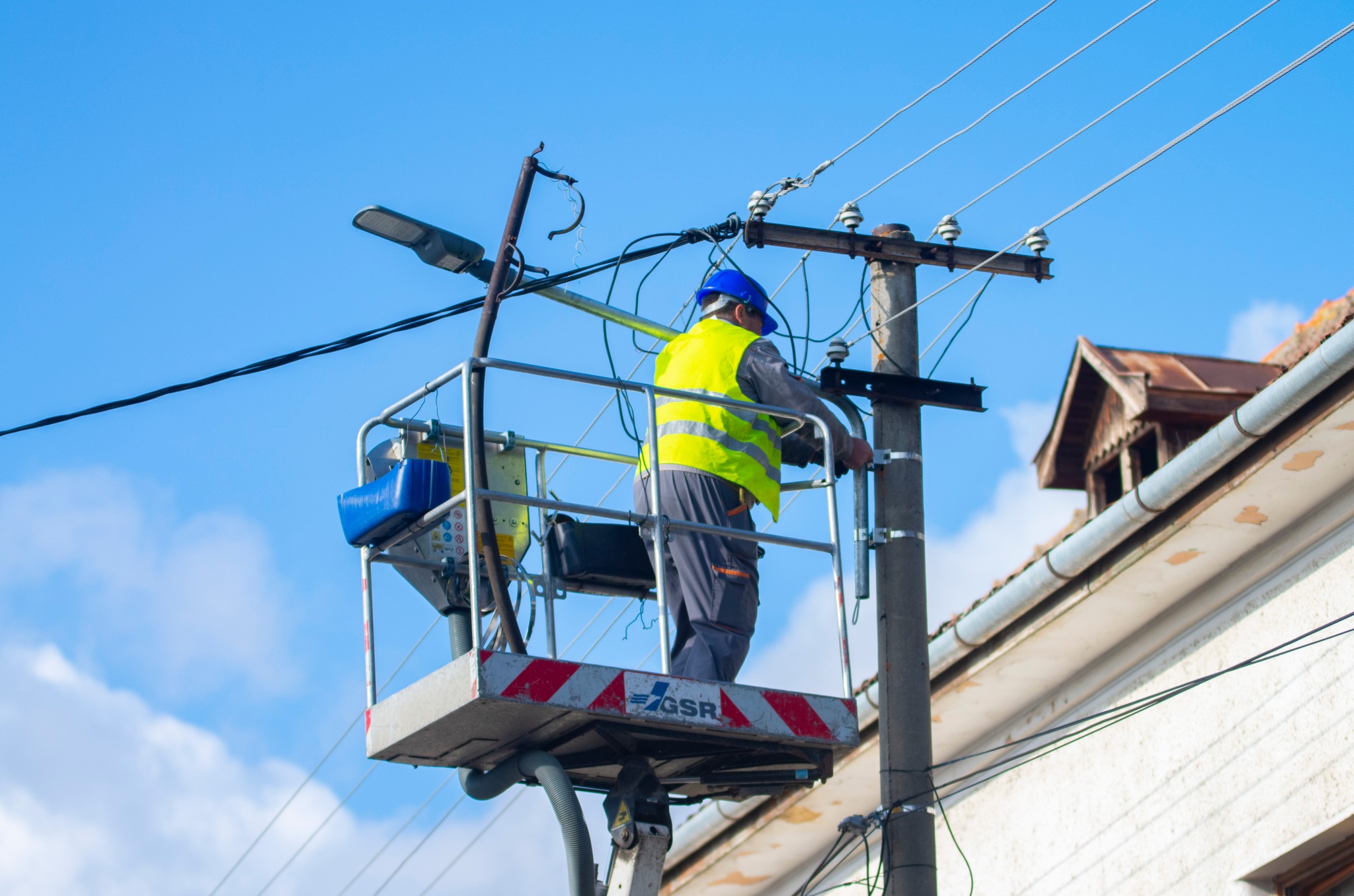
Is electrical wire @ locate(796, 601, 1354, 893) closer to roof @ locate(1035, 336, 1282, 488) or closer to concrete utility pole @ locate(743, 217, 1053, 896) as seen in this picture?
concrete utility pole @ locate(743, 217, 1053, 896)

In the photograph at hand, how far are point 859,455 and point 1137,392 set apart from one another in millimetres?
6827

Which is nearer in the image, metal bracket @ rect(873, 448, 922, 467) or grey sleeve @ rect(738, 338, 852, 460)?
grey sleeve @ rect(738, 338, 852, 460)

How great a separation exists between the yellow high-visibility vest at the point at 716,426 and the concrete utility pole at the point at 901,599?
0.68 m

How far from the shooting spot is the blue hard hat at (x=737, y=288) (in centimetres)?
758

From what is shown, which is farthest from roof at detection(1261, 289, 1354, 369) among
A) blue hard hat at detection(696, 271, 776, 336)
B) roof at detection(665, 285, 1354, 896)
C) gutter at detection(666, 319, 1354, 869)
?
blue hard hat at detection(696, 271, 776, 336)

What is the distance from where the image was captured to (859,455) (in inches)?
294

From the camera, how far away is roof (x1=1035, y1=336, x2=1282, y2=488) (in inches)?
529

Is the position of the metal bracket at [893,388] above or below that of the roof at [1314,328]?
below

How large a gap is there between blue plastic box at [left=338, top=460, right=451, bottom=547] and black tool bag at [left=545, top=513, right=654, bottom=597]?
0.66 m

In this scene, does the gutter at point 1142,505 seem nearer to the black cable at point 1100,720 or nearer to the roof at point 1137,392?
the black cable at point 1100,720

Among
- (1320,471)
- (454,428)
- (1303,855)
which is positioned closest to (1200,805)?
(1303,855)

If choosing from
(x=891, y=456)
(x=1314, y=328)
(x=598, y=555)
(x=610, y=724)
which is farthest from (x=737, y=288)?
(x=1314, y=328)

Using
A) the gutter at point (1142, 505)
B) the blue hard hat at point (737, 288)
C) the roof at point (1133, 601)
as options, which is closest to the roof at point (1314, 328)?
the roof at point (1133, 601)

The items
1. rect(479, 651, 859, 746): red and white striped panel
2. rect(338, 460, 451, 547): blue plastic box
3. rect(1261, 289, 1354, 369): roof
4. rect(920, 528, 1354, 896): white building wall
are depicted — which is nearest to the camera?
rect(479, 651, 859, 746): red and white striped panel
